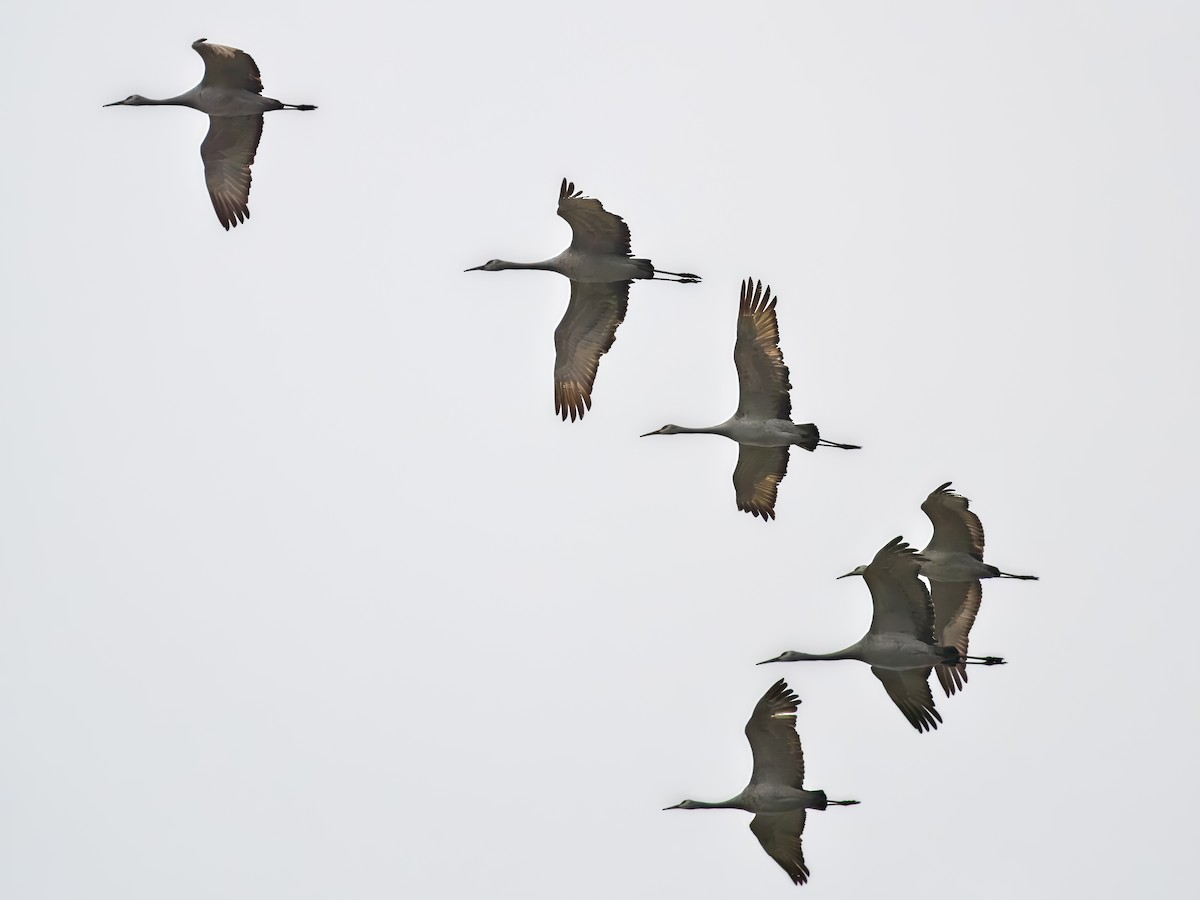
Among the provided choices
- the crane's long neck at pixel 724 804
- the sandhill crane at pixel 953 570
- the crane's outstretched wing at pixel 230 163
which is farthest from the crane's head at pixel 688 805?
the crane's outstretched wing at pixel 230 163

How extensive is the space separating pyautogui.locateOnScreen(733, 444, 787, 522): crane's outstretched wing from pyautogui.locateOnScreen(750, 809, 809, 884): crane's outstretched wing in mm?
5645

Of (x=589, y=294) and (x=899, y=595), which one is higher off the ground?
(x=589, y=294)

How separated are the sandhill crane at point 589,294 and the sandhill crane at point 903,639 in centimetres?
575

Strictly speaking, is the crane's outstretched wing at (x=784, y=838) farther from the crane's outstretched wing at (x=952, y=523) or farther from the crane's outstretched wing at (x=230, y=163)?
the crane's outstretched wing at (x=230, y=163)

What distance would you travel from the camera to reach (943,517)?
1432 inches

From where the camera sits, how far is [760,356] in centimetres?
3481

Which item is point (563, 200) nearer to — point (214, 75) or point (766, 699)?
point (214, 75)

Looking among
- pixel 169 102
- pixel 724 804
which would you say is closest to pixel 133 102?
pixel 169 102

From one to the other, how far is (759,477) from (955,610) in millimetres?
4501

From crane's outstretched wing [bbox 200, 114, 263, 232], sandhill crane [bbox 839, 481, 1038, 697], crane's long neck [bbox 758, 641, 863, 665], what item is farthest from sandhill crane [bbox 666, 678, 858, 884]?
crane's outstretched wing [bbox 200, 114, 263, 232]

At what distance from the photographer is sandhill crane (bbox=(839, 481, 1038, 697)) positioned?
36250 mm

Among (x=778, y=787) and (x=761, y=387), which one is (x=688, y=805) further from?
(x=761, y=387)

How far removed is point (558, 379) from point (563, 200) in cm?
374

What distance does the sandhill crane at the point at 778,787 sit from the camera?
33562mm
